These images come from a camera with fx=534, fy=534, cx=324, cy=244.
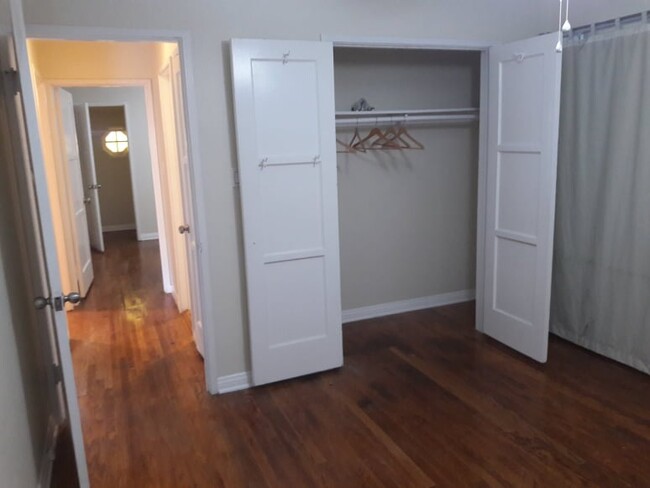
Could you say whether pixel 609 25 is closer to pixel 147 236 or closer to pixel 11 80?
pixel 11 80

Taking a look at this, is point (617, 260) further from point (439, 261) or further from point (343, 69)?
point (343, 69)

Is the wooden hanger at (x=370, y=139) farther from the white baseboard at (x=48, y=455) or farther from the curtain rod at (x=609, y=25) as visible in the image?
the white baseboard at (x=48, y=455)

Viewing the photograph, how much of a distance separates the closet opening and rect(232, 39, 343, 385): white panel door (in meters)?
0.84

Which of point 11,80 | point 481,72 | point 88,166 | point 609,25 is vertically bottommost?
point 88,166

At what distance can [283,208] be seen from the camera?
3105mm

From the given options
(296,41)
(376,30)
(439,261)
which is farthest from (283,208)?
(439,261)

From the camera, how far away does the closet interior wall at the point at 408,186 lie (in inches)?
162

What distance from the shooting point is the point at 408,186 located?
4348 millimetres

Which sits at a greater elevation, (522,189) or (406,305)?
(522,189)

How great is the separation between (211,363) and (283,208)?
1013 mm

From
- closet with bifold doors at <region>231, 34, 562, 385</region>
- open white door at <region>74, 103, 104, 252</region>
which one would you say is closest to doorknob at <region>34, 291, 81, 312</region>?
closet with bifold doors at <region>231, 34, 562, 385</region>

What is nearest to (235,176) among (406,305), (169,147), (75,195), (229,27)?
(229,27)

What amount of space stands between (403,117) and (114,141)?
6.49 metres

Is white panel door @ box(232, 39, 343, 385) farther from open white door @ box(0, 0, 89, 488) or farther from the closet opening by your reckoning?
open white door @ box(0, 0, 89, 488)
